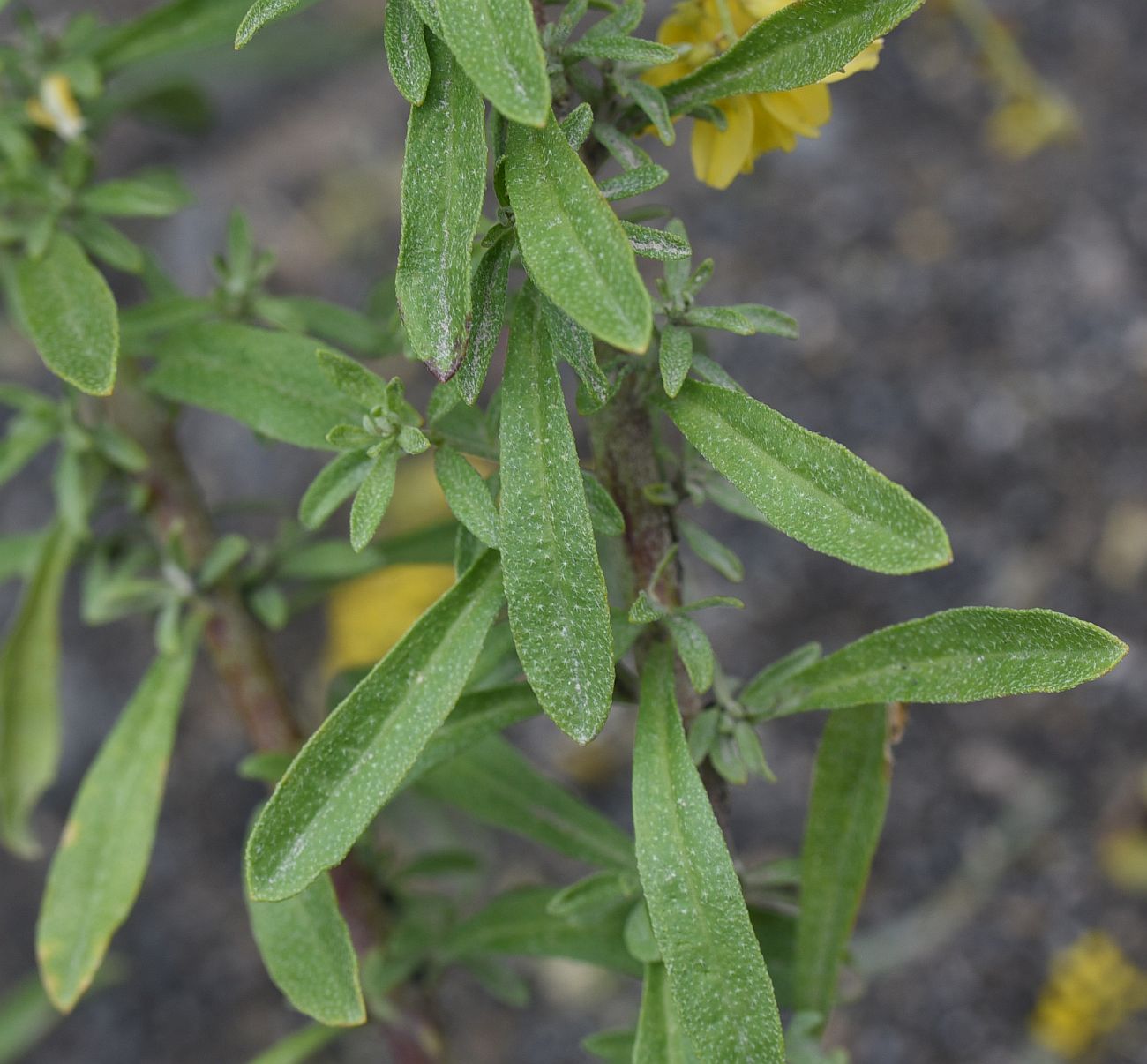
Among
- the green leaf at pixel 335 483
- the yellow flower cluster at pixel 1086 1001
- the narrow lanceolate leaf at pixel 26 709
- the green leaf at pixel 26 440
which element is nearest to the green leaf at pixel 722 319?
the green leaf at pixel 335 483

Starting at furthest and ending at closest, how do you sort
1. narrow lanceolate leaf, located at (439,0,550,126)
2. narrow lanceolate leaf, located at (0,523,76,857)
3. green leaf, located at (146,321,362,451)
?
narrow lanceolate leaf, located at (0,523,76,857)
green leaf, located at (146,321,362,451)
narrow lanceolate leaf, located at (439,0,550,126)

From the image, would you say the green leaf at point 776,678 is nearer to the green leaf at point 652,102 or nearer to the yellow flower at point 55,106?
the green leaf at point 652,102

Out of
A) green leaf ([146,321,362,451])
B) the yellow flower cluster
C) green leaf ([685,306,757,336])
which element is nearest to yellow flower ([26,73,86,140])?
green leaf ([146,321,362,451])

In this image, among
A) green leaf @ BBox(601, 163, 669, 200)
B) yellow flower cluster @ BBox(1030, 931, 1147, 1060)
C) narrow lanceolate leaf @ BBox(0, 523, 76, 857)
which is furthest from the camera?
yellow flower cluster @ BBox(1030, 931, 1147, 1060)

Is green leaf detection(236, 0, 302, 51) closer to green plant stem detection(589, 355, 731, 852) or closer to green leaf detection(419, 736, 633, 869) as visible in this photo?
green plant stem detection(589, 355, 731, 852)

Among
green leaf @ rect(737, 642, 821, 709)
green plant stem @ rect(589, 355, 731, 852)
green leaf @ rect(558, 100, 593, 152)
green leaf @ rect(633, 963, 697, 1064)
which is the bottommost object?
green leaf @ rect(633, 963, 697, 1064)

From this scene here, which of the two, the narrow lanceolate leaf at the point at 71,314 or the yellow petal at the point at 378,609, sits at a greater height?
the narrow lanceolate leaf at the point at 71,314

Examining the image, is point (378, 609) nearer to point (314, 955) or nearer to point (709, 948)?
point (314, 955)
